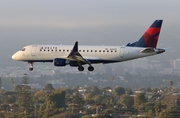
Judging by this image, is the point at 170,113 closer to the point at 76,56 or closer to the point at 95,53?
the point at 95,53

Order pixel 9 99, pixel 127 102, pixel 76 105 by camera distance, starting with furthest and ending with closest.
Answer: pixel 9 99
pixel 127 102
pixel 76 105

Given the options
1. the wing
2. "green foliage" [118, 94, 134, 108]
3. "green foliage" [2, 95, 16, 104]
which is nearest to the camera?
the wing

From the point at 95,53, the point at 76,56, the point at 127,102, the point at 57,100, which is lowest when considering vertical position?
the point at 127,102

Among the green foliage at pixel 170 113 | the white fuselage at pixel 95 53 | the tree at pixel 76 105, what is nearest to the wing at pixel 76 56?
the white fuselage at pixel 95 53

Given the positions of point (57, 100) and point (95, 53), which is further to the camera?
point (57, 100)

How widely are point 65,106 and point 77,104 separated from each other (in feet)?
20.8

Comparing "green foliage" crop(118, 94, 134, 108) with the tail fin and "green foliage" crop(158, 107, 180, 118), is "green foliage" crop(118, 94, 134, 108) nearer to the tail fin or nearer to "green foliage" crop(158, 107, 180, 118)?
"green foliage" crop(158, 107, 180, 118)

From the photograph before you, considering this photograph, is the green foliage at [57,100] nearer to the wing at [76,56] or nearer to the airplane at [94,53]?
the airplane at [94,53]

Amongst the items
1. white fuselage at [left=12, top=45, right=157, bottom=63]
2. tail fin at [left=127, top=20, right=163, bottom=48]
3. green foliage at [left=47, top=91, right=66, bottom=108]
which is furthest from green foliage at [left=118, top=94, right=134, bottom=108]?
white fuselage at [left=12, top=45, right=157, bottom=63]

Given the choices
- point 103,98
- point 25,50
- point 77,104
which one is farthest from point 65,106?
point 25,50

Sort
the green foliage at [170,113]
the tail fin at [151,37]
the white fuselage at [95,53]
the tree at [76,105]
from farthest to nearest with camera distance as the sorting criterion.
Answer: the tree at [76,105] < the green foliage at [170,113] < the tail fin at [151,37] < the white fuselage at [95,53]

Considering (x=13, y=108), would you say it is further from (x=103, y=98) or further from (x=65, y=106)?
Answer: (x=103, y=98)

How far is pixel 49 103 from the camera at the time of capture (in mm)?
147125

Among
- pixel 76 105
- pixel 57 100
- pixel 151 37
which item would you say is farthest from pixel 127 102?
pixel 151 37
